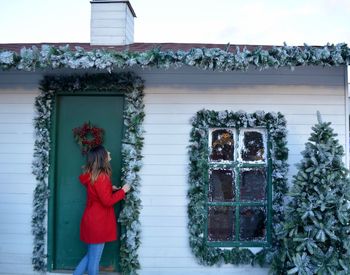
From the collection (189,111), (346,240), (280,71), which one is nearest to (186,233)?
(189,111)

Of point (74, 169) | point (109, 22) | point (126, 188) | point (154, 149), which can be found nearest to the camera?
point (126, 188)

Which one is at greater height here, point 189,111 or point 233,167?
point 189,111

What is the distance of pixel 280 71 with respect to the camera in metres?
5.60

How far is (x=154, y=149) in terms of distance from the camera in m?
5.59

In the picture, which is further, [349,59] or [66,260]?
[66,260]

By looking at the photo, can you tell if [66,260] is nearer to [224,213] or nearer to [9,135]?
[9,135]

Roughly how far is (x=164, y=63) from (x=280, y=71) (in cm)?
166

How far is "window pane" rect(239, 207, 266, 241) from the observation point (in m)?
5.60

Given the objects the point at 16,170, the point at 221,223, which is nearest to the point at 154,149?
the point at 221,223

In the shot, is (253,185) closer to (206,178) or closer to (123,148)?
(206,178)

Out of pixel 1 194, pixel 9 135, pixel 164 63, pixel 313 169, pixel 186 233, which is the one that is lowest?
pixel 186 233

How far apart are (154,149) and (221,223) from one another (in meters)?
1.29

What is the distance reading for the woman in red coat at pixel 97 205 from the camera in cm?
477

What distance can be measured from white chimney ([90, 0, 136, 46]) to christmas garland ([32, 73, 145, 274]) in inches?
42.1
